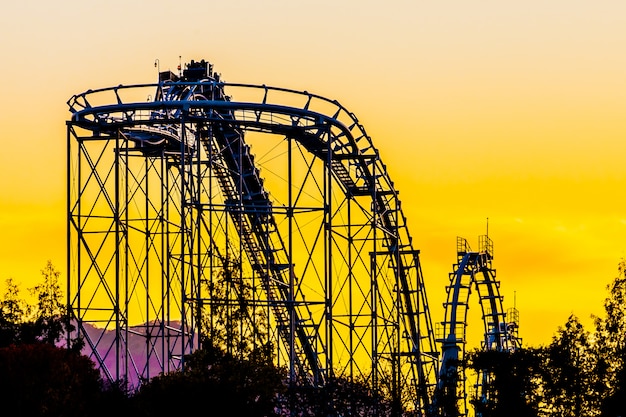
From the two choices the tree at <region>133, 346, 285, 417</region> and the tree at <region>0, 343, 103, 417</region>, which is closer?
the tree at <region>0, 343, 103, 417</region>

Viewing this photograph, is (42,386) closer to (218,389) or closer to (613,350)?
(218,389)

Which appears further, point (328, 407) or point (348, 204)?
point (348, 204)

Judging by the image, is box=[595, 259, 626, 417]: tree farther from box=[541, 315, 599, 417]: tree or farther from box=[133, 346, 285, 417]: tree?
box=[133, 346, 285, 417]: tree

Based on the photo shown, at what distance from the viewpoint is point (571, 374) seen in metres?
42.4

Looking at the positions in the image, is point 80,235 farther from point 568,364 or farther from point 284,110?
point 568,364

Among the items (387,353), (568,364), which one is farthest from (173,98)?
(568,364)

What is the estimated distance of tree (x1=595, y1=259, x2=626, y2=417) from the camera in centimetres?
3969

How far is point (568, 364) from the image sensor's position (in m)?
42.7

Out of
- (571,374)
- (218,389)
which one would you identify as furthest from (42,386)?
(571,374)

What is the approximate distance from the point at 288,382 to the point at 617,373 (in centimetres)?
1040

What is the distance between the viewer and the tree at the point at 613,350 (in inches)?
1563

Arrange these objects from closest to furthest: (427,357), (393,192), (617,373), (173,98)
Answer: (617,373) < (173,98) < (393,192) < (427,357)

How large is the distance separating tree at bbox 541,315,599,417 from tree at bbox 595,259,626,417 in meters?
0.47

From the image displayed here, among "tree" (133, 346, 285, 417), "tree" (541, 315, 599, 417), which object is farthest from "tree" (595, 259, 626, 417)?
"tree" (133, 346, 285, 417)
